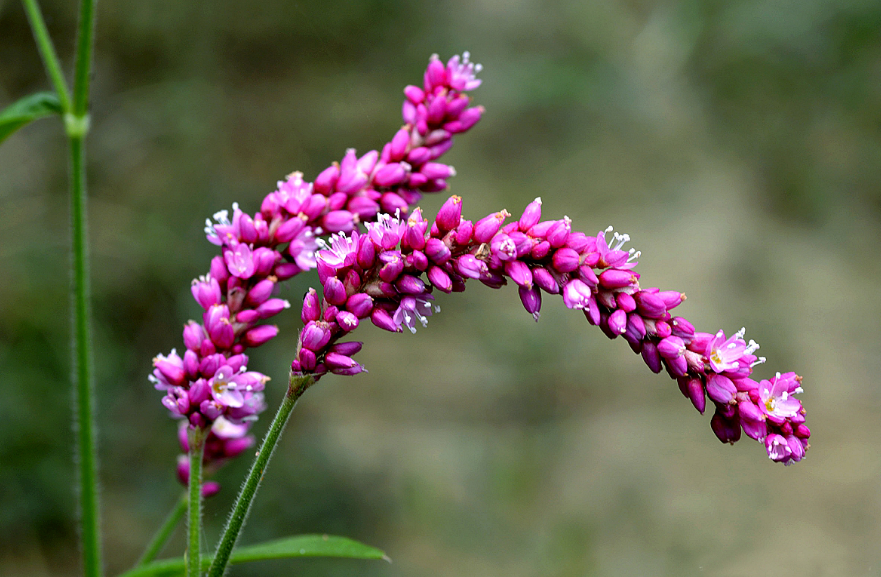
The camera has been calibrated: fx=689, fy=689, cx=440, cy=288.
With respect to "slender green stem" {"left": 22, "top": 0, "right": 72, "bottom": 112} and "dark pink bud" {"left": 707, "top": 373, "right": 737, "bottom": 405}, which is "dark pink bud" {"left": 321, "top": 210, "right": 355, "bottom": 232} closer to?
"dark pink bud" {"left": 707, "top": 373, "right": 737, "bottom": 405}

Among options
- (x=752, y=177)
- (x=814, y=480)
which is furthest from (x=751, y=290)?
(x=814, y=480)

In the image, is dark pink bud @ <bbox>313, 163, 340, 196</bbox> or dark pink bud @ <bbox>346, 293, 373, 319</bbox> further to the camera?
dark pink bud @ <bbox>313, 163, 340, 196</bbox>

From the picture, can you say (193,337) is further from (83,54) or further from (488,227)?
(83,54)

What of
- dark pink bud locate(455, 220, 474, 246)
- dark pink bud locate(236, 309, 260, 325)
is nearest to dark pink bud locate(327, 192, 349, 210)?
dark pink bud locate(236, 309, 260, 325)

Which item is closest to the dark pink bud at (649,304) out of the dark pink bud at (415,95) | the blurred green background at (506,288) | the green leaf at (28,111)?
the dark pink bud at (415,95)

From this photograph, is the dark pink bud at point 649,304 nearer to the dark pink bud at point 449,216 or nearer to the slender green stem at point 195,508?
the dark pink bud at point 449,216

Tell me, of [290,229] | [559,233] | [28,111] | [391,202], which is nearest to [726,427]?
[559,233]
